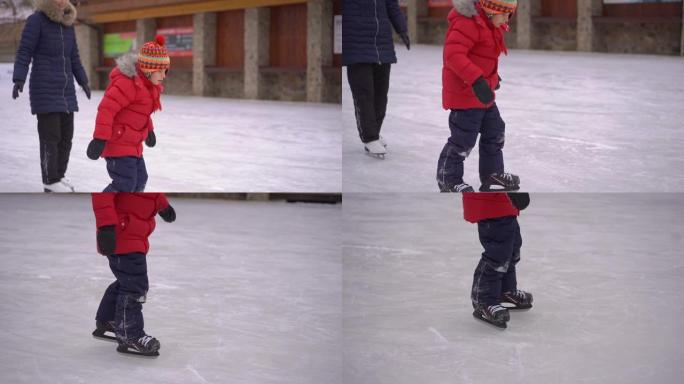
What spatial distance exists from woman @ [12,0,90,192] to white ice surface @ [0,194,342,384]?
0.70 feet

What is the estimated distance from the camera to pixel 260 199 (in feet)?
20.6

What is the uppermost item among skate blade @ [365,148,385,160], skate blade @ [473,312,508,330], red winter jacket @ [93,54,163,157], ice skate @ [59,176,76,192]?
red winter jacket @ [93,54,163,157]

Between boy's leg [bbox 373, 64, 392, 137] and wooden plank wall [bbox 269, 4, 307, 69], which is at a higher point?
wooden plank wall [bbox 269, 4, 307, 69]

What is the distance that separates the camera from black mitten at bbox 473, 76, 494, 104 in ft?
12.9

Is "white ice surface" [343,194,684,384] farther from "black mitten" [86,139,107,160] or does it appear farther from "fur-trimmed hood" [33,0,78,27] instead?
"fur-trimmed hood" [33,0,78,27]

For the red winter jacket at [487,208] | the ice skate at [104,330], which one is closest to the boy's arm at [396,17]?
the red winter jacket at [487,208]

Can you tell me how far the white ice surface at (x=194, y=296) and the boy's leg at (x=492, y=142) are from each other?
1.32 meters

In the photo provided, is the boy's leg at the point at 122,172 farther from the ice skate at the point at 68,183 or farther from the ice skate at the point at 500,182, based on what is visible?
the ice skate at the point at 500,182

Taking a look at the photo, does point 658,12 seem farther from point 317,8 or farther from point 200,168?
point 200,168

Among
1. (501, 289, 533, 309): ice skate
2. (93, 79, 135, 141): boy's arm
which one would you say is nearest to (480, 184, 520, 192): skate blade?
(501, 289, 533, 309): ice skate

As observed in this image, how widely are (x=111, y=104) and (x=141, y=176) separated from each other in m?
0.33

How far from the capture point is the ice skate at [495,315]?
192 inches

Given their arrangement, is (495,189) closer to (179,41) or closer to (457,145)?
(457,145)

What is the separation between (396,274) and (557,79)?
1559mm
